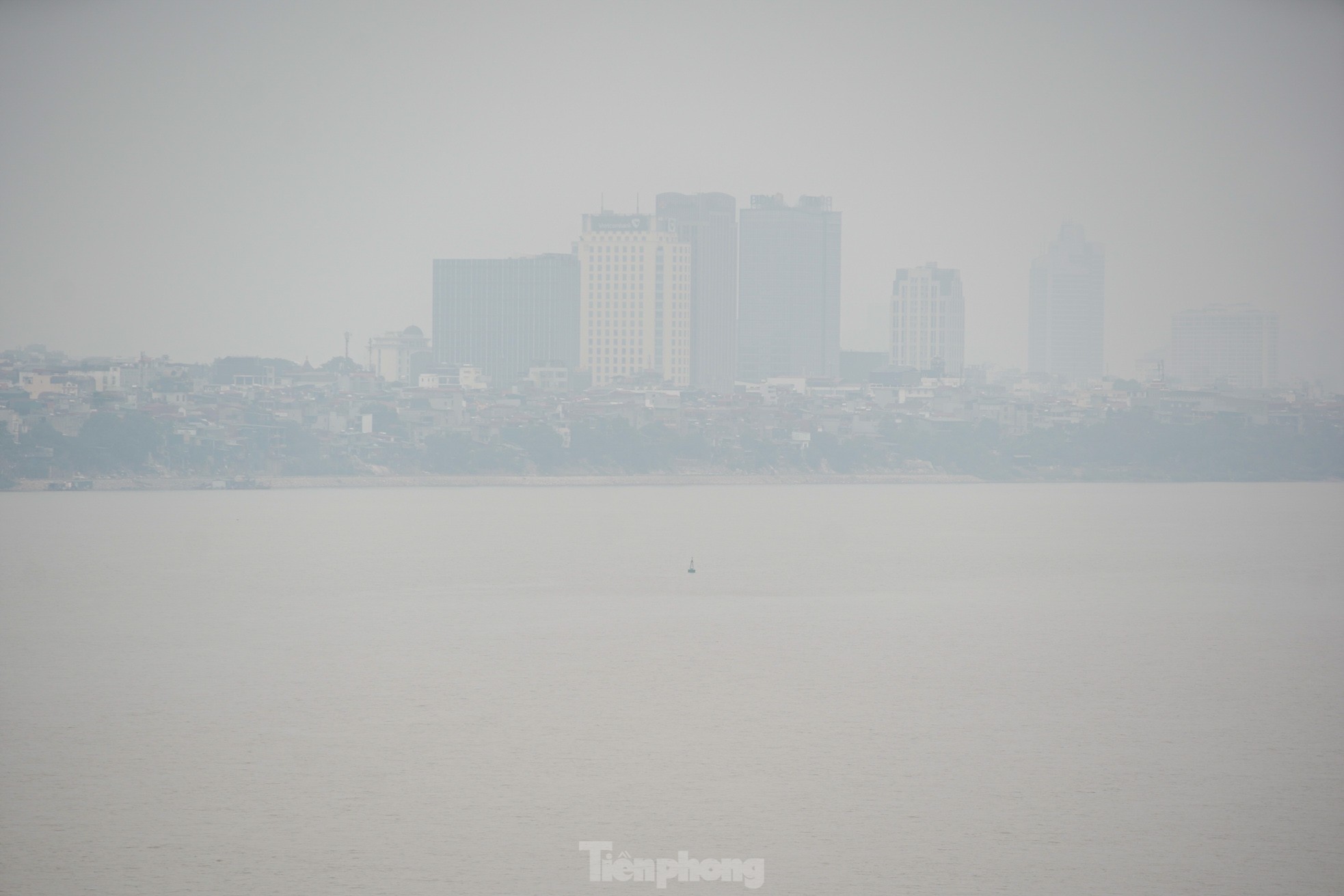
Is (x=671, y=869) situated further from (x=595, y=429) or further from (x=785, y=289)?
(x=785, y=289)

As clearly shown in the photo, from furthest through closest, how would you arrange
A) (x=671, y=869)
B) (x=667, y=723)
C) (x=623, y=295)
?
(x=623, y=295) < (x=667, y=723) < (x=671, y=869)

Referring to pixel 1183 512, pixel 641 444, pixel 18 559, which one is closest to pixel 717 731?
pixel 18 559

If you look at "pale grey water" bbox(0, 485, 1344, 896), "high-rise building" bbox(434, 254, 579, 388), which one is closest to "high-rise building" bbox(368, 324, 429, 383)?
"high-rise building" bbox(434, 254, 579, 388)

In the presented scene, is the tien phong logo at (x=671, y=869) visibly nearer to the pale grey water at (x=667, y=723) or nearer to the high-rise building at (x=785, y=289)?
the pale grey water at (x=667, y=723)

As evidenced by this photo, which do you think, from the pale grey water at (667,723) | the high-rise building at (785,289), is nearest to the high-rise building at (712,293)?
the high-rise building at (785,289)

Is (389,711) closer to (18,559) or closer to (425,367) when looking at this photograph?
(18,559)

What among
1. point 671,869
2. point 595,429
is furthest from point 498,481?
point 671,869
